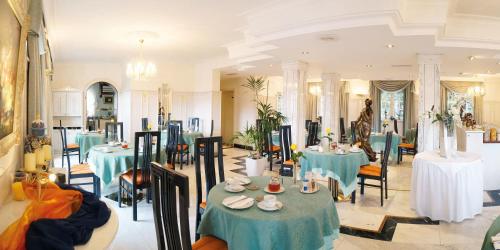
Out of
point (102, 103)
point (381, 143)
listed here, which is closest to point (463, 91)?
point (381, 143)

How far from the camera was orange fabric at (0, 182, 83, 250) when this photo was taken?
1.38 metres

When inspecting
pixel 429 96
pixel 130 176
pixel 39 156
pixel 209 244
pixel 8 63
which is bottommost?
pixel 209 244


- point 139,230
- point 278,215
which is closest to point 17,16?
point 278,215

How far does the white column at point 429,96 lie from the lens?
18.2ft

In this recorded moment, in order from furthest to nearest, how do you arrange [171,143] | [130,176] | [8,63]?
1. [171,143]
2. [130,176]
3. [8,63]

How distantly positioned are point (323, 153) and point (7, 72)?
397 centimetres

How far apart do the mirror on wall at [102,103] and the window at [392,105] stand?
9774 mm

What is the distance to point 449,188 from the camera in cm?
396

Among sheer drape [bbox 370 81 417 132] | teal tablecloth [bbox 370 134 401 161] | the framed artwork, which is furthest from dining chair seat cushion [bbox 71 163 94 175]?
sheer drape [bbox 370 81 417 132]

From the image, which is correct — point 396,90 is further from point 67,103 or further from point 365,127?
point 67,103

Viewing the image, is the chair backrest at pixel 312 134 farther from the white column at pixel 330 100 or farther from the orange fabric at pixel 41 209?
the orange fabric at pixel 41 209

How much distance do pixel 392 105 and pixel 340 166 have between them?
860 cm

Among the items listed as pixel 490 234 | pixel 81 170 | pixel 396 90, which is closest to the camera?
pixel 490 234

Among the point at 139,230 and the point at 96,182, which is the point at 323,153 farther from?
the point at 96,182
